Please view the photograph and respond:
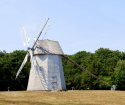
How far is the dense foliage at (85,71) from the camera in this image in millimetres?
101312

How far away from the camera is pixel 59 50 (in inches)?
3295

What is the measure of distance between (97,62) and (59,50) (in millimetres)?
42967

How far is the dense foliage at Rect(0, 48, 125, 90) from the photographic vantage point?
101 meters

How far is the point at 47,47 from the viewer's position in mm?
82312

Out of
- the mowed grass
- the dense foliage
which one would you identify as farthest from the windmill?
the mowed grass

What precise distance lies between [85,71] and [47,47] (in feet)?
102

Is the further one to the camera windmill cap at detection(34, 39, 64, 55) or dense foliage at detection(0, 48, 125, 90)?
dense foliage at detection(0, 48, 125, 90)

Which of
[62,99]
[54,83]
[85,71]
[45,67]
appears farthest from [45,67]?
[85,71]

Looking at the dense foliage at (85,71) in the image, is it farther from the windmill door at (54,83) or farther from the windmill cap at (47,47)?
the windmill cap at (47,47)

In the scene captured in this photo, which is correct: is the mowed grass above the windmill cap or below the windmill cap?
below

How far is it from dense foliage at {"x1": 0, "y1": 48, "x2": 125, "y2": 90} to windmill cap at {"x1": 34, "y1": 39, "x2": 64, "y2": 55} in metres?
16.5

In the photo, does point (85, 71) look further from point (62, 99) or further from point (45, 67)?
point (62, 99)

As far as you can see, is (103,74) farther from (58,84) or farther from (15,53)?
(58,84)

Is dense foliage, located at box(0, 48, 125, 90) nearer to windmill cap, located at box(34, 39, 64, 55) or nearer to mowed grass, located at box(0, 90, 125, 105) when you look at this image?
windmill cap, located at box(34, 39, 64, 55)
